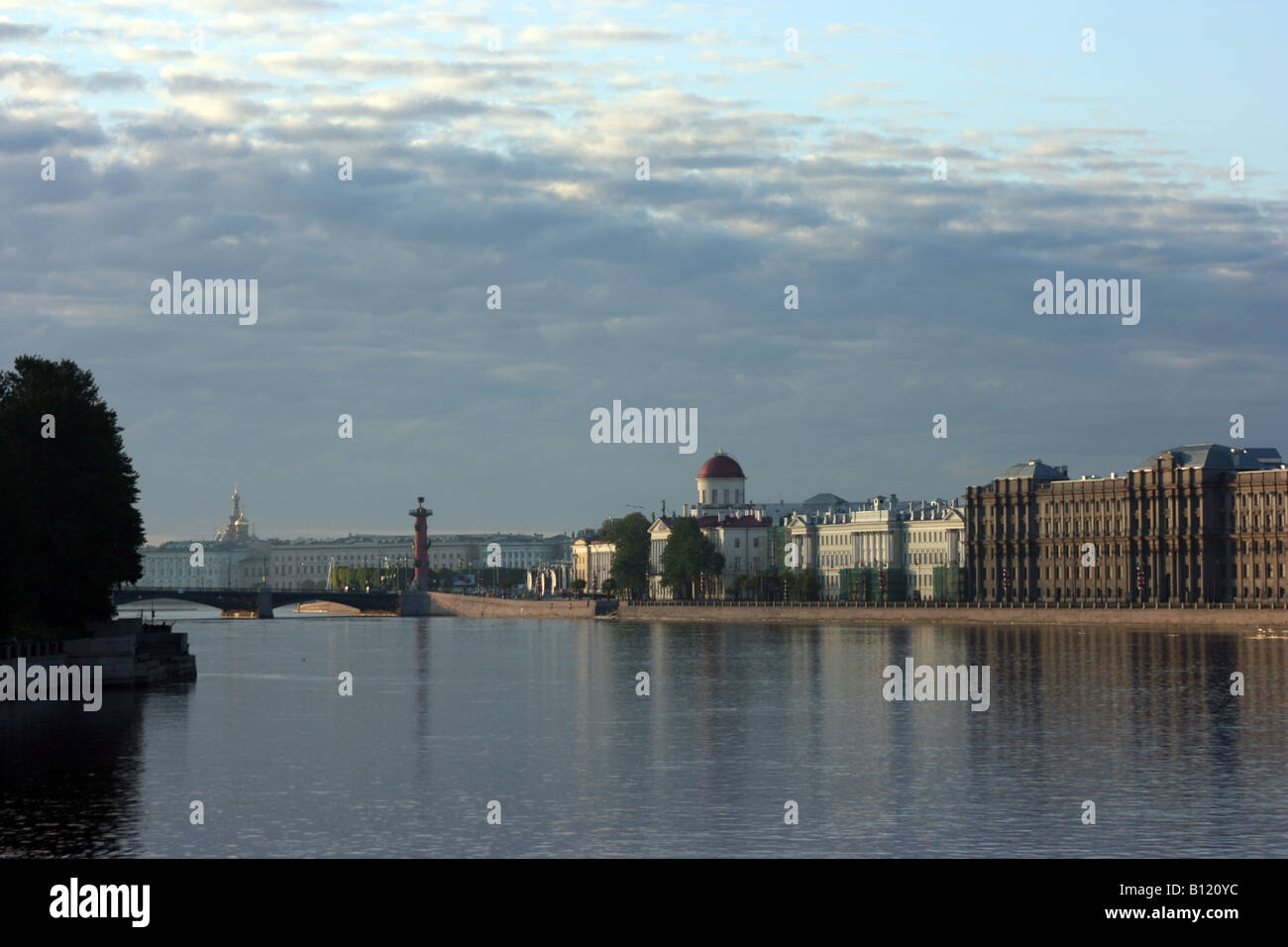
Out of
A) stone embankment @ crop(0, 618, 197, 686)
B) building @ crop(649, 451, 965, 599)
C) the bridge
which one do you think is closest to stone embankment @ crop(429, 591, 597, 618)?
the bridge

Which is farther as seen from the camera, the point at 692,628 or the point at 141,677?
the point at 692,628

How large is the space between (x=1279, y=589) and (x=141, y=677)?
84.7 metres

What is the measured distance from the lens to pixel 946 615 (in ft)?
415

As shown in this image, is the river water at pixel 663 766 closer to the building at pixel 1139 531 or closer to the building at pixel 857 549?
the building at pixel 1139 531

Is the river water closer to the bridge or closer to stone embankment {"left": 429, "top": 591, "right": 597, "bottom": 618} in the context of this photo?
the bridge

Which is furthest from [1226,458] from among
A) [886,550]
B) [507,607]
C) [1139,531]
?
[507,607]

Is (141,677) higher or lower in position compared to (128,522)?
lower

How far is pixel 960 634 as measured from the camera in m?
105

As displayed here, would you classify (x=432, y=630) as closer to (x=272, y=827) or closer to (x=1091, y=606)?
(x=1091, y=606)

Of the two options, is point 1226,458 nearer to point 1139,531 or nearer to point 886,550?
point 1139,531

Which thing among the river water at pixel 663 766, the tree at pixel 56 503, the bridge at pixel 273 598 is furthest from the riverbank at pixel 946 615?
the tree at pixel 56 503

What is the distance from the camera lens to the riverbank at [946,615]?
107m

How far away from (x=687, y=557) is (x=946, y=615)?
49490 millimetres
